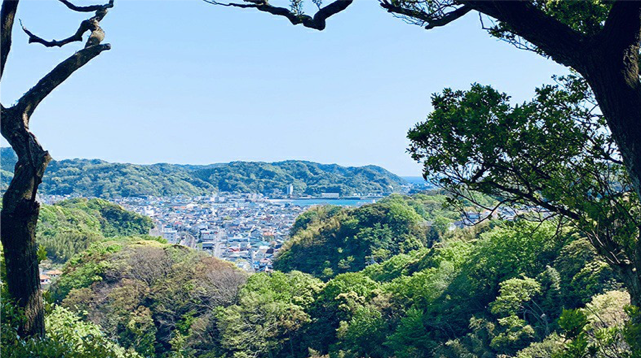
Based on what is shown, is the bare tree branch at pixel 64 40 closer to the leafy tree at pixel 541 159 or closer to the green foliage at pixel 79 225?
the leafy tree at pixel 541 159

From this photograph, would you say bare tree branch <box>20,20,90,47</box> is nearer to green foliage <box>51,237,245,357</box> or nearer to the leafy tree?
the leafy tree

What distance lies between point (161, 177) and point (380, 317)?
126 metres

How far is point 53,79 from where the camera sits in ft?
11.0

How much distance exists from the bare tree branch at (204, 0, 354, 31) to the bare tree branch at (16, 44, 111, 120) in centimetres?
111

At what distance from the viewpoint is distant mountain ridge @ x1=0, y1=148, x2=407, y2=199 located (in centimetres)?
10969

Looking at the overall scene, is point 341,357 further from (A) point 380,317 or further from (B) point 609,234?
(B) point 609,234

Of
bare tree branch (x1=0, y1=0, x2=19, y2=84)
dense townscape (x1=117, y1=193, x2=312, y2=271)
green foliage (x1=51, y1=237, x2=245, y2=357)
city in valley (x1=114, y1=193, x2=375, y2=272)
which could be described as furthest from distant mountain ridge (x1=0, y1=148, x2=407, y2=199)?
bare tree branch (x1=0, y1=0, x2=19, y2=84)

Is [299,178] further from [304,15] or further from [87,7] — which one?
[304,15]

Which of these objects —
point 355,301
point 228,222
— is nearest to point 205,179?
point 228,222

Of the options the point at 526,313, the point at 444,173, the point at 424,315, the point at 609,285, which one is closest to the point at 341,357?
the point at 424,315

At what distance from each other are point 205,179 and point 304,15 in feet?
475

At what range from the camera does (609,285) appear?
1287 cm

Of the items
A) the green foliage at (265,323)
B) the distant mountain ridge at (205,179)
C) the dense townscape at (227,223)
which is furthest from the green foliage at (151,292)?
the distant mountain ridge at (205,179)

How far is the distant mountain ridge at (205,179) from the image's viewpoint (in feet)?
A: 360
